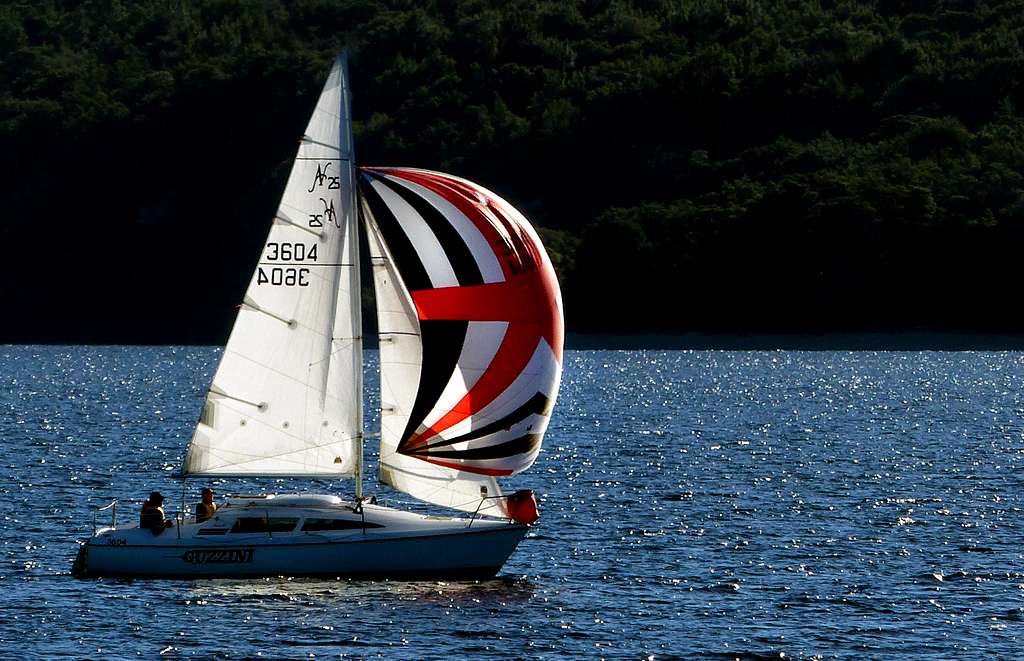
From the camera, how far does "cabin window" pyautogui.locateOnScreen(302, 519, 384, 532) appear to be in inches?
1481

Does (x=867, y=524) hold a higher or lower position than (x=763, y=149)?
lower

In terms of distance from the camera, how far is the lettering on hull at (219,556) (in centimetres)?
3772

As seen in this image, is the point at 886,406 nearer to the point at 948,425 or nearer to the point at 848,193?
the point at 948,425

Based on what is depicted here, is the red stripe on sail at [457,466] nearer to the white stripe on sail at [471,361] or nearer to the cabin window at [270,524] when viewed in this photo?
the white stripe on sail at [471,361]

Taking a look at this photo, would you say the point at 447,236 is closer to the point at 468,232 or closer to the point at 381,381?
the point at 468,232

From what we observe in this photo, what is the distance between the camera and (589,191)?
643ft

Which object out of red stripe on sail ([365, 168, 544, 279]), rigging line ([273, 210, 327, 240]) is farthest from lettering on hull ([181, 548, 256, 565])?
red stripe on sail ([365, 168, 544, 279])

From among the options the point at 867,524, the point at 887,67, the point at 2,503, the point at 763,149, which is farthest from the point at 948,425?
the point at 887,67

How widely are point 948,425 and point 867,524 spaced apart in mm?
37003

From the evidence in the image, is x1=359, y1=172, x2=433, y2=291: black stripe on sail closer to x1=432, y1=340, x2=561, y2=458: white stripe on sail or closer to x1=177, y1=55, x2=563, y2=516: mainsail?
x1=177, y1=55, x2=563, y2=516: mainsail

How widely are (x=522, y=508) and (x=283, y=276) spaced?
6.89 metres

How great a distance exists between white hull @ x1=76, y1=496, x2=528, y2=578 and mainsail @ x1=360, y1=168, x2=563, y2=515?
4.16 ft

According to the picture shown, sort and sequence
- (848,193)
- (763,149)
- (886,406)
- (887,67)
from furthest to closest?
(887,67) → (763,149) → (848,193) → (886,406)

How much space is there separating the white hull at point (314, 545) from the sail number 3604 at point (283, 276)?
14.7 ft
